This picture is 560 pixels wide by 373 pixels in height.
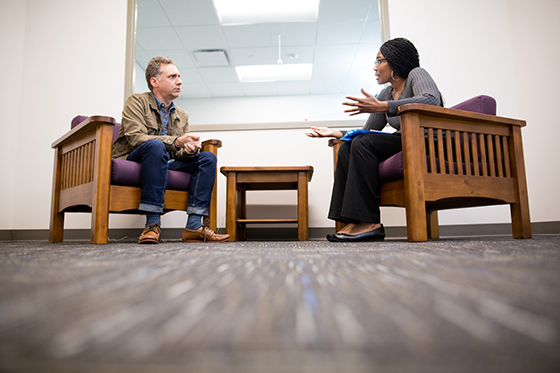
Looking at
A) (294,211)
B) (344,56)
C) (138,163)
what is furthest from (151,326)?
(344,56)

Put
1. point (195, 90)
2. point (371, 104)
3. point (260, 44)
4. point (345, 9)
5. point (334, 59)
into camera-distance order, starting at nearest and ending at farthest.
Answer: point (371, 104) < point (345, 9) < point (260, 44) < point (334, 59) < point (195, 90)

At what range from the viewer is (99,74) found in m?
2.48

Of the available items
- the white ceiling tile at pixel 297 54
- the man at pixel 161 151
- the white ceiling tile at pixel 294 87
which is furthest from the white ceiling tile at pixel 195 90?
the man at pixel 161 151

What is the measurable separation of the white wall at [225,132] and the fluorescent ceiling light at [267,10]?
114 centimetres

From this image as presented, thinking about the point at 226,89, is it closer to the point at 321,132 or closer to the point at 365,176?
the point at 321,132

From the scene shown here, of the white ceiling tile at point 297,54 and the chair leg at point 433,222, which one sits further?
the white ceiling tile at point 297,54

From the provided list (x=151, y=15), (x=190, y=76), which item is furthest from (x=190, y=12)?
(x=190, y=76)

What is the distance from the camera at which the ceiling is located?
342 centimetres

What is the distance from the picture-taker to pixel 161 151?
58.4 inches

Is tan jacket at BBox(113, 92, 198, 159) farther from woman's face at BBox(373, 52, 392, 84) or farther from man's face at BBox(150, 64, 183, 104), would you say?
woman's face at BBox(373, 52, 392, 84)

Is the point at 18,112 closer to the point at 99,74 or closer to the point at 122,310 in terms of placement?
the point at 99,74

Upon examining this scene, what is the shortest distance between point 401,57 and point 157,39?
3146 millimetres

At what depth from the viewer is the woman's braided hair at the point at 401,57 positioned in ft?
5.28

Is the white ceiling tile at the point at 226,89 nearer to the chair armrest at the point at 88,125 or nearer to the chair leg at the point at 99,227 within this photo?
the chair armrest at the point at 88,125
